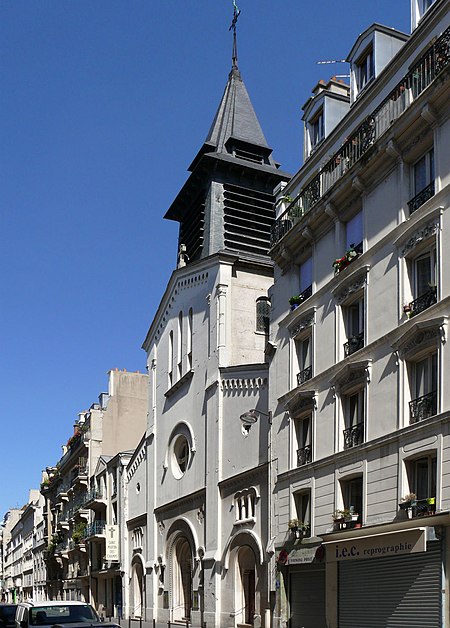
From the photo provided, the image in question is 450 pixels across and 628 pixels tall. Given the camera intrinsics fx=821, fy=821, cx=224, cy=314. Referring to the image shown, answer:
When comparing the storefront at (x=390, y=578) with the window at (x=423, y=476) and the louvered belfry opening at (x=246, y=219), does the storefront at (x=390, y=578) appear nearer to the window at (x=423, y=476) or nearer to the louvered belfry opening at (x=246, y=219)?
the window at (x=423, y=476)

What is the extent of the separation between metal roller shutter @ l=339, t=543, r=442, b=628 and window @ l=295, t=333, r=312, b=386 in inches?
237

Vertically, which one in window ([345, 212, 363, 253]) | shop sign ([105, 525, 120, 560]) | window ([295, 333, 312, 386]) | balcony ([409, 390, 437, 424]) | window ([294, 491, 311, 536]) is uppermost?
window ([345, 212, 363, 253])

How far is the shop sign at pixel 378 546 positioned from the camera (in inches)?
704

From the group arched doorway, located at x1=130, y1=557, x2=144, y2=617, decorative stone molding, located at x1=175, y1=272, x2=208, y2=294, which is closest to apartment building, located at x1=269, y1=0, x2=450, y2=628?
decorative stone molding, located at x1=175, y1=272, x2=208, y2=294

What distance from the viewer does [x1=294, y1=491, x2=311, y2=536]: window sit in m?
24.9

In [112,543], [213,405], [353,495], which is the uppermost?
[213,405]

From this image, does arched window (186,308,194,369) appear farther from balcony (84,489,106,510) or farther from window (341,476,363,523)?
balcony (84,489,106,510)

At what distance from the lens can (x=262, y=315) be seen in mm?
37094

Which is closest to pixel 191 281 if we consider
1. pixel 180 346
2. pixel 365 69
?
pixel 180 346

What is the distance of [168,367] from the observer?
42500 millimetres

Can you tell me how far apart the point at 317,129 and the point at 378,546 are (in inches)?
577

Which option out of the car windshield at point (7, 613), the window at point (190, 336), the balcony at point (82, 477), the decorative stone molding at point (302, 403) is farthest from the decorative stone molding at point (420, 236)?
the balcony at point (82, 477)

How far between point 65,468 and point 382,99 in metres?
54.7

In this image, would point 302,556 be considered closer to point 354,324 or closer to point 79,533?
point 354,324
